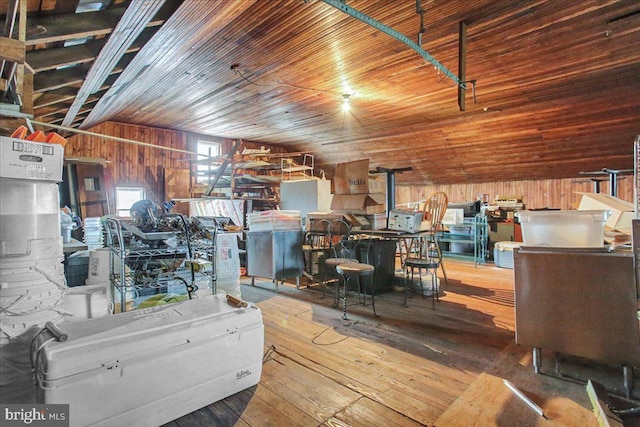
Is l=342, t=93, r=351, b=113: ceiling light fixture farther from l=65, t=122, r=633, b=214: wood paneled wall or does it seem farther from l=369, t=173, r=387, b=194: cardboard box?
l=65, t=122, r=633, b=214: wood paneled wall

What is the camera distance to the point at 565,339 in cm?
197

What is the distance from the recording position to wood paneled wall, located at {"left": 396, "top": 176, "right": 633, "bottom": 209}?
6820 millimetres

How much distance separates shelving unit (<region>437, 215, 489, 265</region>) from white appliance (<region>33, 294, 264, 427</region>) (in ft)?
16.9

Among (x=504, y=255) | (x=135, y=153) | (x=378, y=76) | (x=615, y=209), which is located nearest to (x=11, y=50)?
(x=378, y=76)

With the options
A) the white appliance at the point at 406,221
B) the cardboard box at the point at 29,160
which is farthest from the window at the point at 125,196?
the white appliance at the point at 406,221

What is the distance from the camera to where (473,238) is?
6715 mm

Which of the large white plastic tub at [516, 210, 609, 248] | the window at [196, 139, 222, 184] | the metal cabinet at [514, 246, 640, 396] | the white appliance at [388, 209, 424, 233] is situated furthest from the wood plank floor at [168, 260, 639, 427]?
the window at [196, 139, 222, 184]

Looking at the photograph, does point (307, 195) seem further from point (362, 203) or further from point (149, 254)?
point (149, 254)

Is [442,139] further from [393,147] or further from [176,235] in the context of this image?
[176,235]

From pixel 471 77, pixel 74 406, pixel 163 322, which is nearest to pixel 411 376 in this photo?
pixel 163 322

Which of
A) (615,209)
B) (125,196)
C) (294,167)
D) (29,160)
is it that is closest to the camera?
(29,160)

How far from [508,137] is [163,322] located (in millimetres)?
7024

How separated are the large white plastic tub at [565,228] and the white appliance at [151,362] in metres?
1.92

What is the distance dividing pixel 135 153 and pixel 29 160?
622cm
